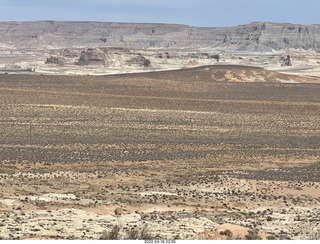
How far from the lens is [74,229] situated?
1464cm

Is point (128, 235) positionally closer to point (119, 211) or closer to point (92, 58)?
point (119, 211)

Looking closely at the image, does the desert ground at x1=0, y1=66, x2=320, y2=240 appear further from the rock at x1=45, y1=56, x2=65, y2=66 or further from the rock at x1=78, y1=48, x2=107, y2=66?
the rock at x1=78, y1=48, x2=107, y2=66

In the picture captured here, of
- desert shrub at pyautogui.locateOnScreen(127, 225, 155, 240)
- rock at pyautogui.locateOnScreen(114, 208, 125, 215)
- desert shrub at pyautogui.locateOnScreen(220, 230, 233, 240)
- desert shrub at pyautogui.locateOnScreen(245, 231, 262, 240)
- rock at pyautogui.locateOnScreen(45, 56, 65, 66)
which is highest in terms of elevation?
rock at pyautogui.locateOnScreen(45, 56, 65, 66)

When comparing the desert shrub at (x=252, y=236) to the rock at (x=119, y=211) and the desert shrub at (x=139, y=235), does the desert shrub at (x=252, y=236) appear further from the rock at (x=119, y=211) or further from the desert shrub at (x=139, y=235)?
the rock at (x=119, y=211)

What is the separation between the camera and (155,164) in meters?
28.2

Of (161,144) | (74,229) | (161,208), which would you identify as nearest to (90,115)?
(161,144)

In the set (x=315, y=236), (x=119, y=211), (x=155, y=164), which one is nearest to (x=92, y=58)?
(x=155, y=164)

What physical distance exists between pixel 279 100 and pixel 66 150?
3339 centimetres

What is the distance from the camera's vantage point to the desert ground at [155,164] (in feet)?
52.2

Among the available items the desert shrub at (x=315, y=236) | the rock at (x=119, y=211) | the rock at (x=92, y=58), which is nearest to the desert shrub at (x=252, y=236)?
the desert shrub at (x=315, y=236)

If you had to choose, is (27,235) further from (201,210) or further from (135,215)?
(201,210)

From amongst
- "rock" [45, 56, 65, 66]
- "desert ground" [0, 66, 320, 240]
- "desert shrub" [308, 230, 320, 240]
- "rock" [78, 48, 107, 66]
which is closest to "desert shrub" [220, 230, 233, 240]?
"desert ground" [0, 66, 320, 240]

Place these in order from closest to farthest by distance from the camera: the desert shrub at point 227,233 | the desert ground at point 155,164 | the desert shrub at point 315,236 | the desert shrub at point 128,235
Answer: the desert shrub at point 128,235
the desert shrub at point 315,236
the desert shrub at point 227,233
the desert ground at point 155,164

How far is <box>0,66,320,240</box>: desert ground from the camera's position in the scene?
15.9m
